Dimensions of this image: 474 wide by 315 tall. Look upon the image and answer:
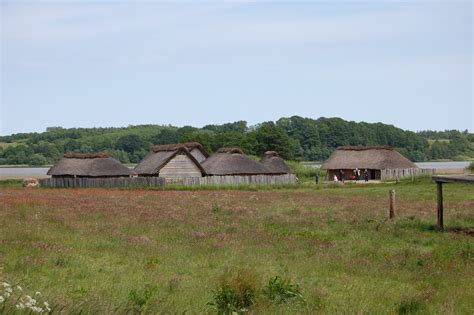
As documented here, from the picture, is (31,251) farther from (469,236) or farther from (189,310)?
(469,236)

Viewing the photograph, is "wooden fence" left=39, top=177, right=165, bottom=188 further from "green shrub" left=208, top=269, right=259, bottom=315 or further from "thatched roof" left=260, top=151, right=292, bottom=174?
"green shrub" left=208, top=269, right=259, bottom=315

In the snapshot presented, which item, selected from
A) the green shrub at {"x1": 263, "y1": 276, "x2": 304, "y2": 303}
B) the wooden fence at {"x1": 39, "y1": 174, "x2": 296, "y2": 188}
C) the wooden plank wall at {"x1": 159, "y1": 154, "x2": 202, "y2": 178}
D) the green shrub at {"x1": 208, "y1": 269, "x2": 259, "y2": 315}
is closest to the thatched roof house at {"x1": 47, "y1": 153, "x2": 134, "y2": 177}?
the wooden fence at {"x1": 39, "y1": 174, "x2": 296, "y2": 188}

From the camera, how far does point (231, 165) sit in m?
86.9

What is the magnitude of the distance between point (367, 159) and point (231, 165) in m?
22.0

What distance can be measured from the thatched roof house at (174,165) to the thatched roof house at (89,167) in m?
2.80

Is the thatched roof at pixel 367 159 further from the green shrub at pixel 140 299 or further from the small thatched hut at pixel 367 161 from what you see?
the green shrub at pixel 140 299

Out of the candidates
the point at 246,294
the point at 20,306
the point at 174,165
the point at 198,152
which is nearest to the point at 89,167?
the point at 174,165

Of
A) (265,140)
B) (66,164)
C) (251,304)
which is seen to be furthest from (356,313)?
(265,140)

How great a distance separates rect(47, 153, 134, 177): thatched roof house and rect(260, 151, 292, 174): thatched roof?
63.8 ft

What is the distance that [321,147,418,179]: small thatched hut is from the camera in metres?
96.8

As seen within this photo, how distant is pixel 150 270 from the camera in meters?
17.8

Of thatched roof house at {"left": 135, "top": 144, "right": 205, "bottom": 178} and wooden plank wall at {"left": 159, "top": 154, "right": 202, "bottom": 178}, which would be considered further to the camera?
wooden plank wall at {"left": 159, "top": 154, "right": 202, "bottom": 178}

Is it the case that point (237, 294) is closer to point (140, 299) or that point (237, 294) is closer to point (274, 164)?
point (140, 299)

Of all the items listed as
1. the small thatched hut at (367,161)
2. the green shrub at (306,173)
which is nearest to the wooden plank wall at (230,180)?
the small thatched hut at (367,161)
